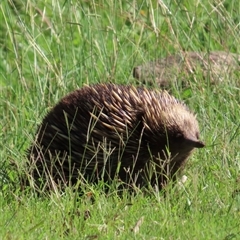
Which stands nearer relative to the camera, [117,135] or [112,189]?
[112,189]

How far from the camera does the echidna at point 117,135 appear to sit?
4.73 meters

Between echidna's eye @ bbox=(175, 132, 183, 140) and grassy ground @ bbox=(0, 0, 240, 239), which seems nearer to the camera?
grassy ground @ bbox=(0, 0, 240, 239)

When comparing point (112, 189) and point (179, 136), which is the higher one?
point (179, 136)

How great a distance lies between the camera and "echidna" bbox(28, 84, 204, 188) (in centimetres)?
473

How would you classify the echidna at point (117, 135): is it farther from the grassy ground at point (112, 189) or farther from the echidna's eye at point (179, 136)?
the grassy ground at point (112, 189)

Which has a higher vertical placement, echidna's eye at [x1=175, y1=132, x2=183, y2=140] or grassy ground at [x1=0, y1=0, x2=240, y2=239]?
echidna's eye at [x1=175, y1=132, x2=183, y2=140]

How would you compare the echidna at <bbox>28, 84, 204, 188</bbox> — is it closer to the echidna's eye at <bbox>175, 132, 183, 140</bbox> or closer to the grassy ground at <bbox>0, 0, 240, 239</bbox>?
the echidna's eye at <bbox>175, 132, 183, 140</bbox>

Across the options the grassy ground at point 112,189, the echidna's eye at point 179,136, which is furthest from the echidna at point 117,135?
the grassy ground at point 112,189

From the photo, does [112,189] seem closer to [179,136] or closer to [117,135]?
[117,135]

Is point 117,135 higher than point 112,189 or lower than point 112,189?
higher

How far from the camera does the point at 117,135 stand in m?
4.74

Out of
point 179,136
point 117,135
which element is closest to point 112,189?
point 117,135

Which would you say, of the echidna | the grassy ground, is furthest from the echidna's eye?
the grassy ground

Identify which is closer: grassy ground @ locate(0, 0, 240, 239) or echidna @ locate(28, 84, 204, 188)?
grassy ground @ locate(0, 0, 240, 239)
